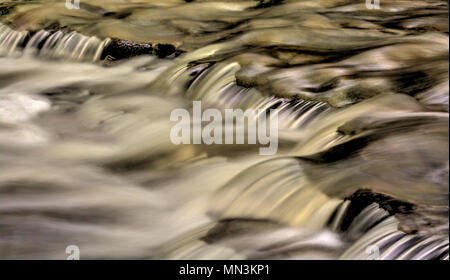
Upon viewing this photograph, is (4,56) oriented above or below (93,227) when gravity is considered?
above

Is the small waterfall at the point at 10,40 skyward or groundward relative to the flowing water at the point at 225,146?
skyward

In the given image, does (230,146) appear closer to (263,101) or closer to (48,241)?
(263,101)

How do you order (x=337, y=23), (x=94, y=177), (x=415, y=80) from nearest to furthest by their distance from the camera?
(x=94, y=177), (x=415, y=80), (x=337, y=23)

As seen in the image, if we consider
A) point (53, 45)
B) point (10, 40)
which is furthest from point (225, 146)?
point (10, 40)

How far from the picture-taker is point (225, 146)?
3758mm

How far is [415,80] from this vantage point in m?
3.95

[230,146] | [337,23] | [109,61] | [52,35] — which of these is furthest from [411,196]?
[52,35]

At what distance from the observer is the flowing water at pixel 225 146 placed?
9.41 feet

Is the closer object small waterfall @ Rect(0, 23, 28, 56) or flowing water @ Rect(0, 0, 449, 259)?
flowing water @ Rect(0, 0, 449, 259)

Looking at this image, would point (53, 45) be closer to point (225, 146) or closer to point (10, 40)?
point (10, 40)

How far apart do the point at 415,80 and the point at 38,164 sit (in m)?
2.09

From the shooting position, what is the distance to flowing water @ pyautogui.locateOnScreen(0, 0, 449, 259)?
287 cm

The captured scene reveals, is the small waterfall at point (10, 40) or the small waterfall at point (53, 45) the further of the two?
the small waterfall at point (10, 40)
